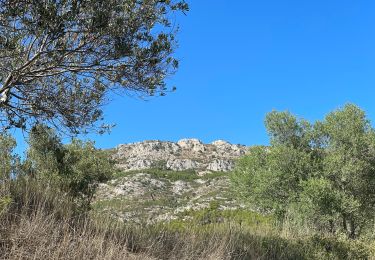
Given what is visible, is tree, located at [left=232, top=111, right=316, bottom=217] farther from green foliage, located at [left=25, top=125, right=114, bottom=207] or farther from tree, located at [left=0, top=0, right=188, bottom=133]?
tree, located at [left=0, top=0, right=188, bottom=133]

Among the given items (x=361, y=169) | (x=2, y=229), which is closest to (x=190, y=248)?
(x=2, y=229)

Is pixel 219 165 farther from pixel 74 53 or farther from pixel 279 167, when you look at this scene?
pixel 74 53

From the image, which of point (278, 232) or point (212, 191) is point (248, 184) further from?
point (212, 191)

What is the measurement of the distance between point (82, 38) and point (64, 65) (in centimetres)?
99

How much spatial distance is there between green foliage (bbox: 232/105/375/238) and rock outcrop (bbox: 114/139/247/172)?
60.3m

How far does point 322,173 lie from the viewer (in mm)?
34375

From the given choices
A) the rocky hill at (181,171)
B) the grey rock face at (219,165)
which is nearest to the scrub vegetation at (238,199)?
the rocky hill at (181,171)

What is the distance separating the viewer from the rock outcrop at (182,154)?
10281 cm

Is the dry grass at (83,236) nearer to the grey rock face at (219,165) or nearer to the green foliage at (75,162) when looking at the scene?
the green foliage at (75,162)

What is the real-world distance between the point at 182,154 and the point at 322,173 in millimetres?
90941

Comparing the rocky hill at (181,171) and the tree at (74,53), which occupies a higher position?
the rocky hill at (181,171)

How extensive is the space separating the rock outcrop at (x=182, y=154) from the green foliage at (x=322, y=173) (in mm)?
60304

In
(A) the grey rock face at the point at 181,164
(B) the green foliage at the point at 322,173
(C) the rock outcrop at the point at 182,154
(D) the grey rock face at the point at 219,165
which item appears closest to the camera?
(B) the green foliage at the point at 322,173

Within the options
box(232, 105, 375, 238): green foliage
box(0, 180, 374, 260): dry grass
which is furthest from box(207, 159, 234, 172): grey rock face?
box(0, 180, 374, 260): dry grass
